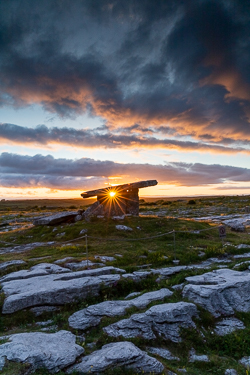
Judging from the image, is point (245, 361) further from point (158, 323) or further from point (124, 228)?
point (124, 228)

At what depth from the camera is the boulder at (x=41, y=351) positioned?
5.68 meters

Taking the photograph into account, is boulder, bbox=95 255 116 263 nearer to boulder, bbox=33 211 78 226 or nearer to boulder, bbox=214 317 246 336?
boulder, bbox=214 317 246 336

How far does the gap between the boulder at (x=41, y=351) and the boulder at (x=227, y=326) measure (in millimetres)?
4446

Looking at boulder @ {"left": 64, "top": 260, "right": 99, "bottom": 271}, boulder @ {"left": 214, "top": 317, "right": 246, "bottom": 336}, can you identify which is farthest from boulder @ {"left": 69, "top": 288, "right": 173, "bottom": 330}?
boulder @ {"left": 64, "top": 260, "right": 99, "bottom": 271}

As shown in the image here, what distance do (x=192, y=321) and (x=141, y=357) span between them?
262 cm

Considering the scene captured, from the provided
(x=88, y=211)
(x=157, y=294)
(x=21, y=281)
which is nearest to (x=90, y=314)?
(x=157, y=294)

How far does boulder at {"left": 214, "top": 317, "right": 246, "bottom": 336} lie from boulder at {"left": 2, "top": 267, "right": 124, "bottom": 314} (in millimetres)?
4511

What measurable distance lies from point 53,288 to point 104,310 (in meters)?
2.44

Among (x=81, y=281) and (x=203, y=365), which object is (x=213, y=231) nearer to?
(x=81, y=281)

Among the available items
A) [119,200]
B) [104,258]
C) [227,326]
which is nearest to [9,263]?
[104,258]

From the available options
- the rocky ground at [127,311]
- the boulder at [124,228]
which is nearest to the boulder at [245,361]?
the rocky ground at [127,311]

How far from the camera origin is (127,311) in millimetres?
8539

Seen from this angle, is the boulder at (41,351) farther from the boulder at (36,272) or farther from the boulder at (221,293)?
the boulder at (36,272)

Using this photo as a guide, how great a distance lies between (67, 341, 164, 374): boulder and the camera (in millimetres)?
5773
